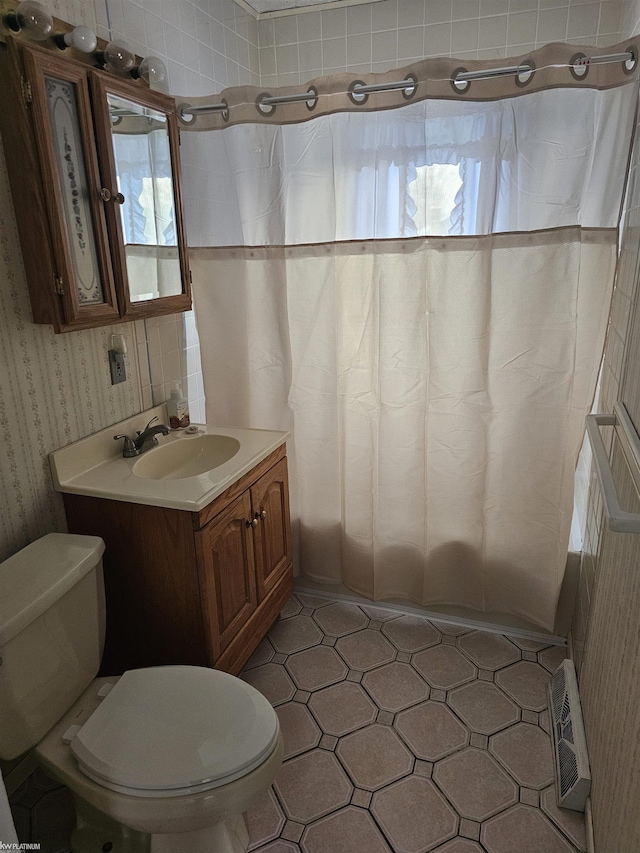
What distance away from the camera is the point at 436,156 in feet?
5.91

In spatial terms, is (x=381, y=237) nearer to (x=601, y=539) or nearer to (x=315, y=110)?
(x=315, y=110)

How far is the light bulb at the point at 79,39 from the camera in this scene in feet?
4.76

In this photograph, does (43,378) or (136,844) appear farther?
(43,378)

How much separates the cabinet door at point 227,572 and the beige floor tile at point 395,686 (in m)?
0.50

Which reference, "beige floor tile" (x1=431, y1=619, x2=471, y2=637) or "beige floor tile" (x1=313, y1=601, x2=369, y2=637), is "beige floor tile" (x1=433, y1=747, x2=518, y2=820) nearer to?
"beige floor tile" (x1=431, y1=619, x2=471, y2=637)

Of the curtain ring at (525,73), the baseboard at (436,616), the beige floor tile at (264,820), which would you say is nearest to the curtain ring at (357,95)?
the curtain ring at (525,73)

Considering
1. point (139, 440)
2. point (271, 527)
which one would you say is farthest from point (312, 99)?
point (271, 527)

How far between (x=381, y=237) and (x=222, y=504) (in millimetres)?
1035

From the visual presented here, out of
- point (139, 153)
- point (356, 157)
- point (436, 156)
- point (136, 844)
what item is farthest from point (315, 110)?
point (136, 844)

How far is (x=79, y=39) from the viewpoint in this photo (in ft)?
4.77

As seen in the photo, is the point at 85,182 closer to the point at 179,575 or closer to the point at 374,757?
the point at 179,575

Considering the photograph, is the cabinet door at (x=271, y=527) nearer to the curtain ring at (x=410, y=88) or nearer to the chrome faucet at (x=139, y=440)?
the chrome faucet at (x=139, y=440)

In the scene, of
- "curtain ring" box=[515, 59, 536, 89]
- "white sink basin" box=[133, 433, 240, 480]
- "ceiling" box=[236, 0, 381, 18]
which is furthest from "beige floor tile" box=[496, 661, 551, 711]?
"ceiling" box=[236, 0, 381, 18]

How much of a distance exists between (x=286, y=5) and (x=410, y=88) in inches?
38.4
